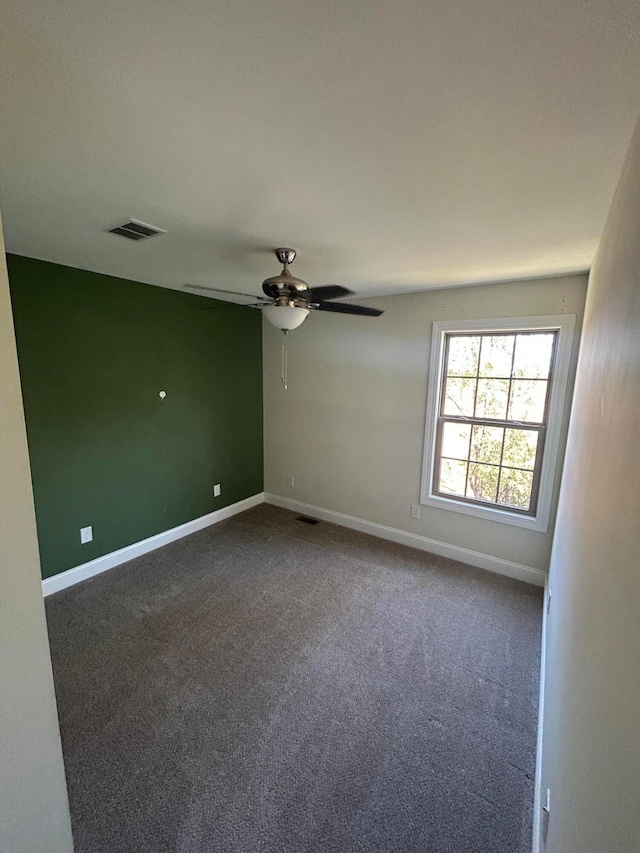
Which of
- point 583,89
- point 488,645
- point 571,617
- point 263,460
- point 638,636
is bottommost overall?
point 488,645

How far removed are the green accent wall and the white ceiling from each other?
84 cm

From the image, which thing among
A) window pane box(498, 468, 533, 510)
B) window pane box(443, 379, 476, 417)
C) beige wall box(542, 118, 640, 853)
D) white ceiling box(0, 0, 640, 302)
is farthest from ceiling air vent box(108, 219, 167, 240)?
window pane box(498, 468, 533, 510)

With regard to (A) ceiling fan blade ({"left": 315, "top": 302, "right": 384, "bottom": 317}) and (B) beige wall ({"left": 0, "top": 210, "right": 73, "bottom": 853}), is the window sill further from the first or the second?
(B) beige wall ({"left": 0, "top": 210, "right": 73, "bottom": 853})

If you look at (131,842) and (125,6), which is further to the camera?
(131,842)

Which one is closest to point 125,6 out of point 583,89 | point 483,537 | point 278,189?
point 278,189

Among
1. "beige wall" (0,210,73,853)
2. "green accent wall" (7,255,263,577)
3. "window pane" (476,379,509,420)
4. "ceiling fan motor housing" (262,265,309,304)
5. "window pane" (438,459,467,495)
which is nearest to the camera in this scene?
"beige wall" (0,210,73,853)

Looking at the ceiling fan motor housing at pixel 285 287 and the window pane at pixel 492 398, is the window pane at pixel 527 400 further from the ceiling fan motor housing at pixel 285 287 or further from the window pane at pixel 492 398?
the ceiling fan motor housing at pixel 285 287

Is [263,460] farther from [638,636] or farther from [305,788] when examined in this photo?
[638,636]

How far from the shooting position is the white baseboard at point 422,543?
303 centimetres

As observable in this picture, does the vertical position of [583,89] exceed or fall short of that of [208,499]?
it exceeds it

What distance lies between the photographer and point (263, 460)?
4555mm

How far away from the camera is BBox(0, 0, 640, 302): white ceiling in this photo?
2.50ft

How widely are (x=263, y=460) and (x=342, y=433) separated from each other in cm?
121

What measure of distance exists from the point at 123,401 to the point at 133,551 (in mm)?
1358
